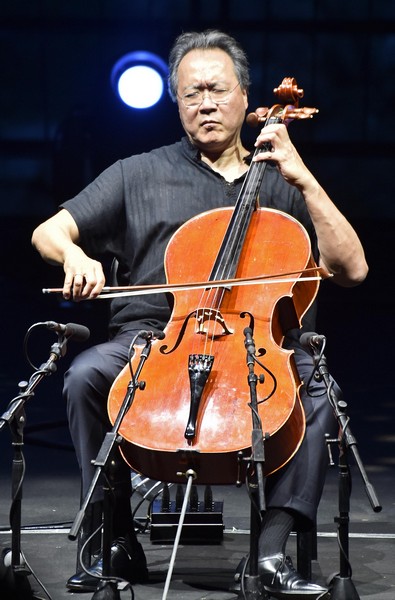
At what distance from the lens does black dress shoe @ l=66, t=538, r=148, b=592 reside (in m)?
2.38

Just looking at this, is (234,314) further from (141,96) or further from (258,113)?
(141,96)

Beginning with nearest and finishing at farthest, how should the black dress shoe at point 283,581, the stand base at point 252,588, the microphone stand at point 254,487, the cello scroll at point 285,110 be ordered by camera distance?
the microphone stand at point 254,487, the stand base at point 252,588, the black dress shoe at point 283,581, the cello scroll at point 285,110

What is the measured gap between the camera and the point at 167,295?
2.70 metres

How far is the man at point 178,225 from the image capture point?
2.40 meters

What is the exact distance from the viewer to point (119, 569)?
8.13ft

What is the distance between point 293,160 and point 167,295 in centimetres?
44

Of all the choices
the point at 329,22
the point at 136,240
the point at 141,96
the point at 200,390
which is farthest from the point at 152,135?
the point at 200,390

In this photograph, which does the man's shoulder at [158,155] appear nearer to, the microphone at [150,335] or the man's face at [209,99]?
the man's face at [209,99]

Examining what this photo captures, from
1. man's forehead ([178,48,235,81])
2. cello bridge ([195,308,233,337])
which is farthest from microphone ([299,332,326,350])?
man's forehead ([178,48,235,81])

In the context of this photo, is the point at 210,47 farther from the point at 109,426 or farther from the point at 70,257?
the point at 109,426

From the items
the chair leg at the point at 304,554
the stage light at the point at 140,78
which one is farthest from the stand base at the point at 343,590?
the stage light at the point at 140,78

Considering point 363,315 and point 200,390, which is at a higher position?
point 200,390

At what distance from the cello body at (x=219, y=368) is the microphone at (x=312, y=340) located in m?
0.05

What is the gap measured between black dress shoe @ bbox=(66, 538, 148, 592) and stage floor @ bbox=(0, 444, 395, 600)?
3cm
